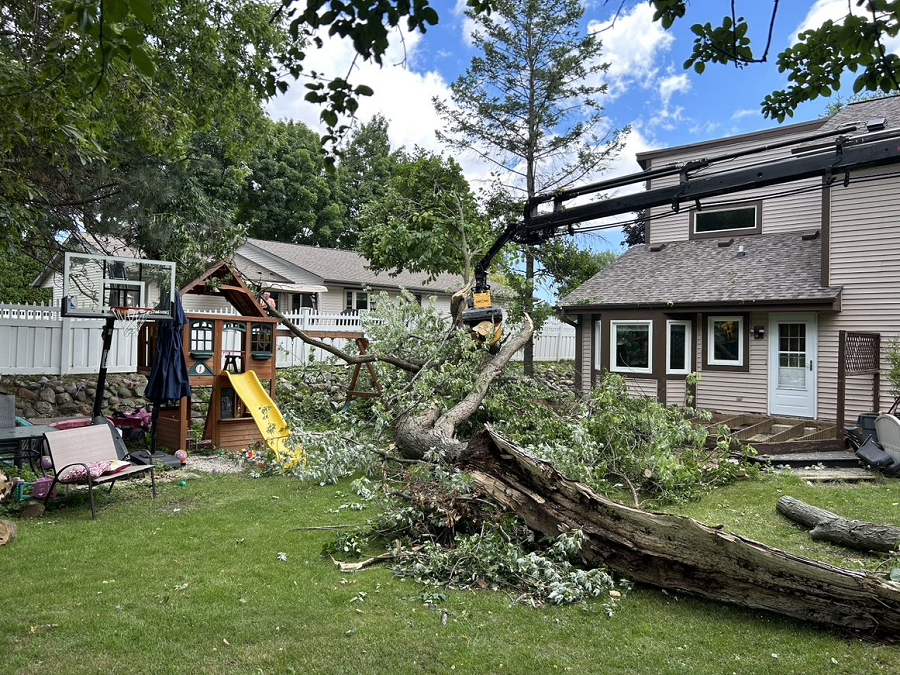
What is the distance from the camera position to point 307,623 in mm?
4031

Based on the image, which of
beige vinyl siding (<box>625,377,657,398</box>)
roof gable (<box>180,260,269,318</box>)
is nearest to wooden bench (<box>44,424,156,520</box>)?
roof gable (<box>180,260,269,318</box>)

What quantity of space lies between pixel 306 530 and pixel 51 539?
2275mm

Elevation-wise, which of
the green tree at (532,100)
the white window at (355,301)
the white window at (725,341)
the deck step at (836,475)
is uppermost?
the green tree at (532,100)

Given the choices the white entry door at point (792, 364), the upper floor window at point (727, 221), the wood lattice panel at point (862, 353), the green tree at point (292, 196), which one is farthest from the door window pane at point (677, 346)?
the green tree at point (292, 196)

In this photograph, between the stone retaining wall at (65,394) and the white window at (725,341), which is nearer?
the stone retaining wall at (65,394)

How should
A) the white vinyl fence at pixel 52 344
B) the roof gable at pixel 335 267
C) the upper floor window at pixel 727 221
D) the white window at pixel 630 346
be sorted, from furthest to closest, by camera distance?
the roof gable at pixel 335 267
the upper floor window at pixel 727 221
the white window at pixel 630 346
the white vinyl fence at pixel 52 344

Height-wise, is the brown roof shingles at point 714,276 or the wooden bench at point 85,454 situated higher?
the brown roof shingles at point 714,276

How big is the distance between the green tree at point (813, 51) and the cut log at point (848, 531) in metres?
3.65

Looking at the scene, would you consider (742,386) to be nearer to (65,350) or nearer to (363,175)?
(65,350)

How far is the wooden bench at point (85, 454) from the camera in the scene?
21.9 feet

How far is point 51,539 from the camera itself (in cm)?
579

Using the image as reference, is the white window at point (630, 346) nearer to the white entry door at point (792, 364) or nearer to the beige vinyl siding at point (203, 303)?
the white entry door at point (792, 364)

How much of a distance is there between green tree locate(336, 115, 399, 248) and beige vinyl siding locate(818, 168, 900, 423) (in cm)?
2650

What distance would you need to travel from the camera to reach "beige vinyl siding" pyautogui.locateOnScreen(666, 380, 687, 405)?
13.7m
